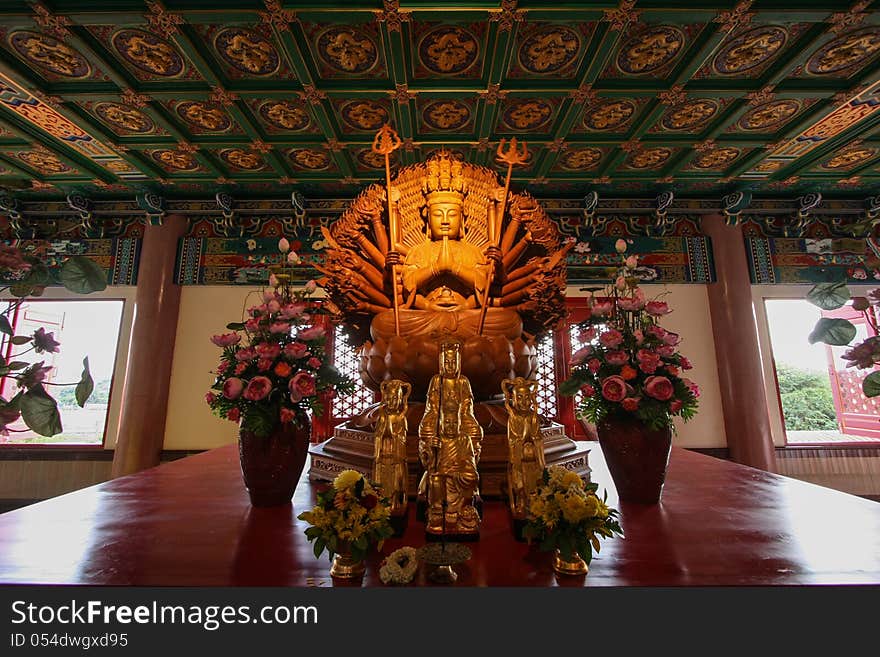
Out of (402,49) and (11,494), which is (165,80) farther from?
(11,494)

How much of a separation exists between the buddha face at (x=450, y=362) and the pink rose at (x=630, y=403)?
0.64m

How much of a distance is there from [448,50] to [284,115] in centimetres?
195

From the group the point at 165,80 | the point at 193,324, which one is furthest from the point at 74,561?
the point at 193,324

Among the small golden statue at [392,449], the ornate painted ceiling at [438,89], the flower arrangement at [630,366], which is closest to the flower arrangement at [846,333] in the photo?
the flower arrangement at [630,366]

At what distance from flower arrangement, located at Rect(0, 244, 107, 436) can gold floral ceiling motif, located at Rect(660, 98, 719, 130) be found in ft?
16.8

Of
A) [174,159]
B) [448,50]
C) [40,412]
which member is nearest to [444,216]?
[40,412]

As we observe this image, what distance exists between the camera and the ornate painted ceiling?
319 centimetres

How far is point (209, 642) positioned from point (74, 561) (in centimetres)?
46

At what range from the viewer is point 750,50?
3.53m

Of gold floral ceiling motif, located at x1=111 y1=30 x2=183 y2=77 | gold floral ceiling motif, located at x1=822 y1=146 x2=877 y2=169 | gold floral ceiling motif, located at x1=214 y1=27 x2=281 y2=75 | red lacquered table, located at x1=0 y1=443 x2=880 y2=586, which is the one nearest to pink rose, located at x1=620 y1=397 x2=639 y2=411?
red lacquered table, located at x1=0 y1=443 x2=880 y2=586

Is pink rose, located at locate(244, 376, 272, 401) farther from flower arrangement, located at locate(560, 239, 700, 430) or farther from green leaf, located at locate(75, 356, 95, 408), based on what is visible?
flower arrangement, located at locate(560, 239, 700, 430)

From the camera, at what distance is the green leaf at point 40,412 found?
79cm

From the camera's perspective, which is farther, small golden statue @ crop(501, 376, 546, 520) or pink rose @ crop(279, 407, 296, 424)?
pink rose @ crop(279, 407, 296, 424)

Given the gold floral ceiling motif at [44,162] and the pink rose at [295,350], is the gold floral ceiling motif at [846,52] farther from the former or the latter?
the gold floral ceiling motif at [44,162]
